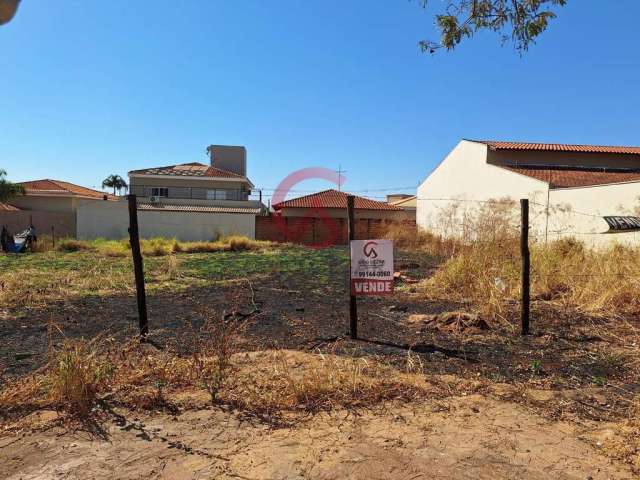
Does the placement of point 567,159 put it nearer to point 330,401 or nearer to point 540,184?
point 540,184

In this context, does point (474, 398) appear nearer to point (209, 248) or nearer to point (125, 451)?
point (125, 451)

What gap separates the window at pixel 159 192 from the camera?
3566 centimetres

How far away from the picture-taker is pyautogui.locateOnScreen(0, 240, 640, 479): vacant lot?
2508 mm

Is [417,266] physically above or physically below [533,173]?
below

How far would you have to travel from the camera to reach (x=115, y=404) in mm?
3225

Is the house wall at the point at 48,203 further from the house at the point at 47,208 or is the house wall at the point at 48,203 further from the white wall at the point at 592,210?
the white wall at the point at 592,210

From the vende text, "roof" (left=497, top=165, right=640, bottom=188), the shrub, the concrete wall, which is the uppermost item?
"roof" (left=497, top=165, right=640, bottom=188)

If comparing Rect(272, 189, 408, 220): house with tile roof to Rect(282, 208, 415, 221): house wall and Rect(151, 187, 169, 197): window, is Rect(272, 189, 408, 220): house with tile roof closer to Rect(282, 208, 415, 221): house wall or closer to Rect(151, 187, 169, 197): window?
Rect(282, 208, 415, 221): house wall

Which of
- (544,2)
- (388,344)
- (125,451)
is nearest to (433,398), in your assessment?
(388,344)

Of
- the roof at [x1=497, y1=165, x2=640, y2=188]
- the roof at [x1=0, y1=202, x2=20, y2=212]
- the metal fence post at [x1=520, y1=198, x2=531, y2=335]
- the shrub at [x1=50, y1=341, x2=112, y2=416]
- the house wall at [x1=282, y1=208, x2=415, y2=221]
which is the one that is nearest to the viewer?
the shrub at [x1=50, y1=341, x2=112, y2=416]

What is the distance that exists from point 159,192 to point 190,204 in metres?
3.12

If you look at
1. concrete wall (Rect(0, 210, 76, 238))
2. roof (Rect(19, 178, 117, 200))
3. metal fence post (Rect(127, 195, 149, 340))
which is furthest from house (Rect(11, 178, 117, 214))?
metal fence post (Rect(127, 195, 149, 340))

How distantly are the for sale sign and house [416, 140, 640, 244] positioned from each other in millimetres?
10966

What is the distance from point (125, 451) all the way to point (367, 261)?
2.95 meters
